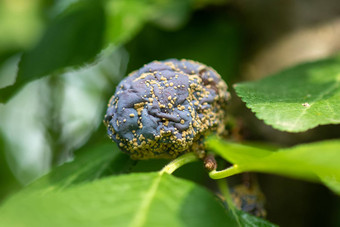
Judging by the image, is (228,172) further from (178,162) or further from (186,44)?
(186,44)

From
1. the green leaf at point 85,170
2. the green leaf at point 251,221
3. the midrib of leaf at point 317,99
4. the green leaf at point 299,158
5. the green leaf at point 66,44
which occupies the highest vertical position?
the green leaf at point 66,44

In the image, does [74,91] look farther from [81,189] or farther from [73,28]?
[81,189]

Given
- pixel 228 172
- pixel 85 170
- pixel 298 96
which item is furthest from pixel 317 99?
pixel 85 170

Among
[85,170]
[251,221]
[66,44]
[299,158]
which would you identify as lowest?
[251,221]

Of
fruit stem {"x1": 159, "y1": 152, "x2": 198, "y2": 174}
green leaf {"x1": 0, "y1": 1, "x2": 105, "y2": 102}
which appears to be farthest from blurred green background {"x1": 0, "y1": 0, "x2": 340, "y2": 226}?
fruit stem {"x1": 159, "y1": 152, "x2": 198, "y2": 174}

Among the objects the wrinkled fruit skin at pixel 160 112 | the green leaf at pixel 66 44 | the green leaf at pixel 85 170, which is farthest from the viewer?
the green leaf at pixel 66 44

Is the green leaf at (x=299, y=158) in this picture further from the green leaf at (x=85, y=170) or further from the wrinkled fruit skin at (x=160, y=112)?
the green leaf at (x=85, y=170)

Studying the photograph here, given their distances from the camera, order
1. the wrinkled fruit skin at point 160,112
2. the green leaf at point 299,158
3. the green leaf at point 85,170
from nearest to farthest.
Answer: the green leaf at point 299,158, the wrinkled fruit skin at point 160,112, the green leaf at point 85,170

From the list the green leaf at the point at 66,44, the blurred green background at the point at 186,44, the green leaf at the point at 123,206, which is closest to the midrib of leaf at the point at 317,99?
the green leaf at the point at 123,206
